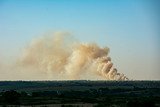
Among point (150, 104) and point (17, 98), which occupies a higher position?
point (150, 104)

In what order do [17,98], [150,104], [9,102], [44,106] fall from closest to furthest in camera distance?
[150,104] → [44,106] → [9,102] → [17,98]

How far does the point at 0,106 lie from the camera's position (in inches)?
3489

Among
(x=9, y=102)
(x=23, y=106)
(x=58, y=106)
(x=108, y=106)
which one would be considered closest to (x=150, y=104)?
(x=108, y=106)

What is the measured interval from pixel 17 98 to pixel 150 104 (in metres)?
40.6

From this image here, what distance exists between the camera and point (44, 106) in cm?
8994

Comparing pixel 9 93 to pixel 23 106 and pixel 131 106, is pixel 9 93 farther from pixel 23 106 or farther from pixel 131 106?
pixel 131 106

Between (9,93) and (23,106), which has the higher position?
(23,106)

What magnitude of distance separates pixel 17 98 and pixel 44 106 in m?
22.1

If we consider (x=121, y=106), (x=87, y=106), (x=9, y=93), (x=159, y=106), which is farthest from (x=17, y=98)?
(x=159, y=106)

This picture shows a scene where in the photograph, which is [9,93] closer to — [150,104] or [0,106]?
[0,106]

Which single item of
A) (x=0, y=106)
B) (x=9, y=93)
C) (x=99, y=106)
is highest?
(x=99, y=106)

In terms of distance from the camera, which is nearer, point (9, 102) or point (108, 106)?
point (108, 106)

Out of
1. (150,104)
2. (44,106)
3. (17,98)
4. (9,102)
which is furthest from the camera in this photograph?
(17,98)

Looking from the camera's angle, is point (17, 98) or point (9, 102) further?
point (17, 98)
